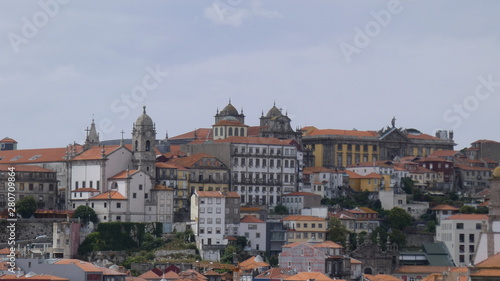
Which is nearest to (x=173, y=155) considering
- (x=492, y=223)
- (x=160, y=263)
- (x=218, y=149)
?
(x=218, y=149)

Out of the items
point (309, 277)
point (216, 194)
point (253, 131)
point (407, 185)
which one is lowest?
point (309, 277)

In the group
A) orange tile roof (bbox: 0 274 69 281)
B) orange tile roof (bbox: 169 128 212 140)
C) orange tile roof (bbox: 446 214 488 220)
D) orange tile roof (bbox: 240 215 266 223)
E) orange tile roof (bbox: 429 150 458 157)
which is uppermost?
orange tile roof (bbox: 169 128 212 140)

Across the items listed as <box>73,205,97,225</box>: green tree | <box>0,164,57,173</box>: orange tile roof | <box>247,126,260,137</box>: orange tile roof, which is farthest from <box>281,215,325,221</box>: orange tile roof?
<box>247,126,260,137</box>: orange tile roof

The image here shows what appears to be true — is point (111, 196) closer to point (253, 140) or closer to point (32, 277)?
point (253, 140)

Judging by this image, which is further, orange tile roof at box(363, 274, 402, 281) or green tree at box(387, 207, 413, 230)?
green tree at box(387, 207, 413, 230)

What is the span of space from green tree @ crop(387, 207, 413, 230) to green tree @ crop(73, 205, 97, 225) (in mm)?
26648

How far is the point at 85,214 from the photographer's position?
124 metres

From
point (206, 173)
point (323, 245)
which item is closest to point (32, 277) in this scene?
point (323, 245)

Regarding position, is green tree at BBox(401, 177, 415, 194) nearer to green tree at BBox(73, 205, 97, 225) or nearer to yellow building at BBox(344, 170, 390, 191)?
yellow building at BBox(344, 170, 390, 191)

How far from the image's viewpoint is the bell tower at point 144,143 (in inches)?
5094

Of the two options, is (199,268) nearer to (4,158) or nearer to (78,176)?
(78,176)

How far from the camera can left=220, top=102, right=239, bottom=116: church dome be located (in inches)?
6073

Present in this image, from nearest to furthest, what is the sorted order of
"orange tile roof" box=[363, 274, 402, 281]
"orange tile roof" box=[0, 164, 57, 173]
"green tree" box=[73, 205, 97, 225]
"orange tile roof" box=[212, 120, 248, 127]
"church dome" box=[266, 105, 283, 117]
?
"orange tile roof" box=[363, 274, 402, 281] < "green tree" box=[73, 205, 97, 225] < "orange tile roof" box=[0, 164, 57, 173] < "orange tile roof" box=[212, 120, 248, 127] < "church dome" box=[266, 105, 283, 117]

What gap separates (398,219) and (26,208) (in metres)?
32.3
